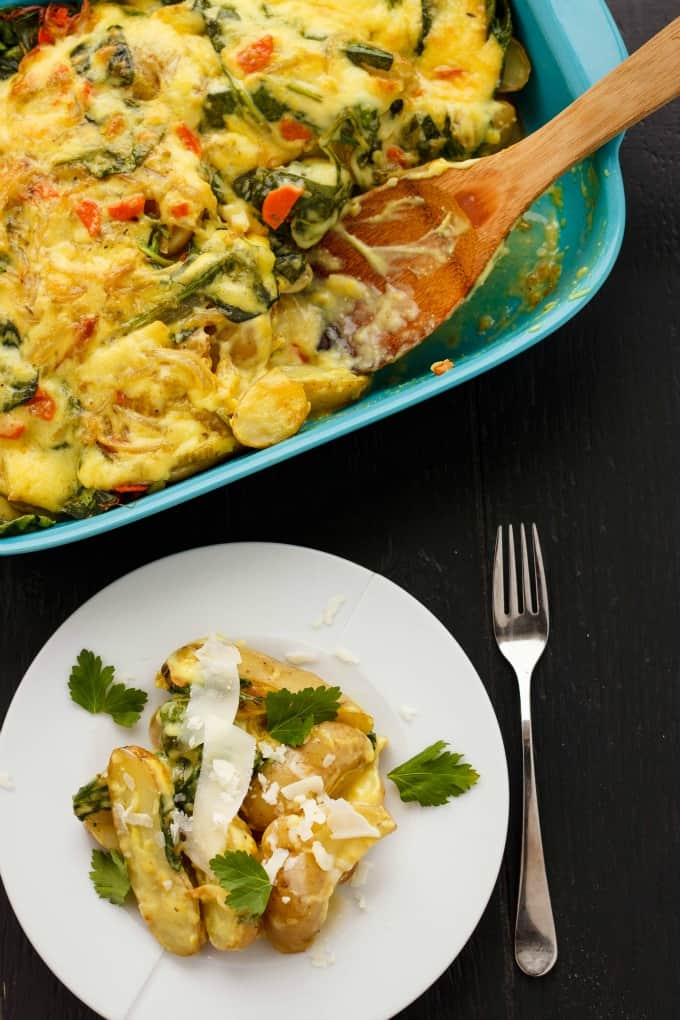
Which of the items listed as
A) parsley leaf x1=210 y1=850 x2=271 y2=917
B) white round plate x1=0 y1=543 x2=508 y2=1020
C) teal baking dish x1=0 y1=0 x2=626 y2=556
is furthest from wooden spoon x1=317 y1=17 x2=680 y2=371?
parsley leaf x1=210 y1=850 x2=271 y2=917

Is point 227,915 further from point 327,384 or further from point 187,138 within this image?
point 187,138

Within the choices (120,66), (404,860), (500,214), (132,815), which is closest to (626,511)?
(500,214)

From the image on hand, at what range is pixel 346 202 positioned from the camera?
1.96m

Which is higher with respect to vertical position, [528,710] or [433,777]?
[433,777]

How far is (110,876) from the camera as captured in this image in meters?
1.86

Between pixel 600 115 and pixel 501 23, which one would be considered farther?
pixel 501 23

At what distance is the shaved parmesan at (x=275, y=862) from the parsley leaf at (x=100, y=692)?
37 centimetres

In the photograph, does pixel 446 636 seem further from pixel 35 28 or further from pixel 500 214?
pixel 35 28

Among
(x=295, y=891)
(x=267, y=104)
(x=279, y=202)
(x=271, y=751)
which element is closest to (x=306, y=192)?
(x=279, y=202)

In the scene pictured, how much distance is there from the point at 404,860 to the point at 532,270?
115cm

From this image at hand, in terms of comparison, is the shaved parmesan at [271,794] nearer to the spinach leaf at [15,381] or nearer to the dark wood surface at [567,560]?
the dark wood surface at [567,560]

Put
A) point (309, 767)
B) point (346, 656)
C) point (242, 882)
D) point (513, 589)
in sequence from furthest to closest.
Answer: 1. point (513, 589)
2. point (346, 656)
3. point (309, 767)
4. point (242, 882)

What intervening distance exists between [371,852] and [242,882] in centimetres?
28

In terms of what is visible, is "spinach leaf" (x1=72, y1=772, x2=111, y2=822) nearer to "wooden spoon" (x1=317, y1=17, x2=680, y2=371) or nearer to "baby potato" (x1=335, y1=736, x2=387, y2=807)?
"baby potato" (x1=335, y1=736, x2=387, y2=807)
